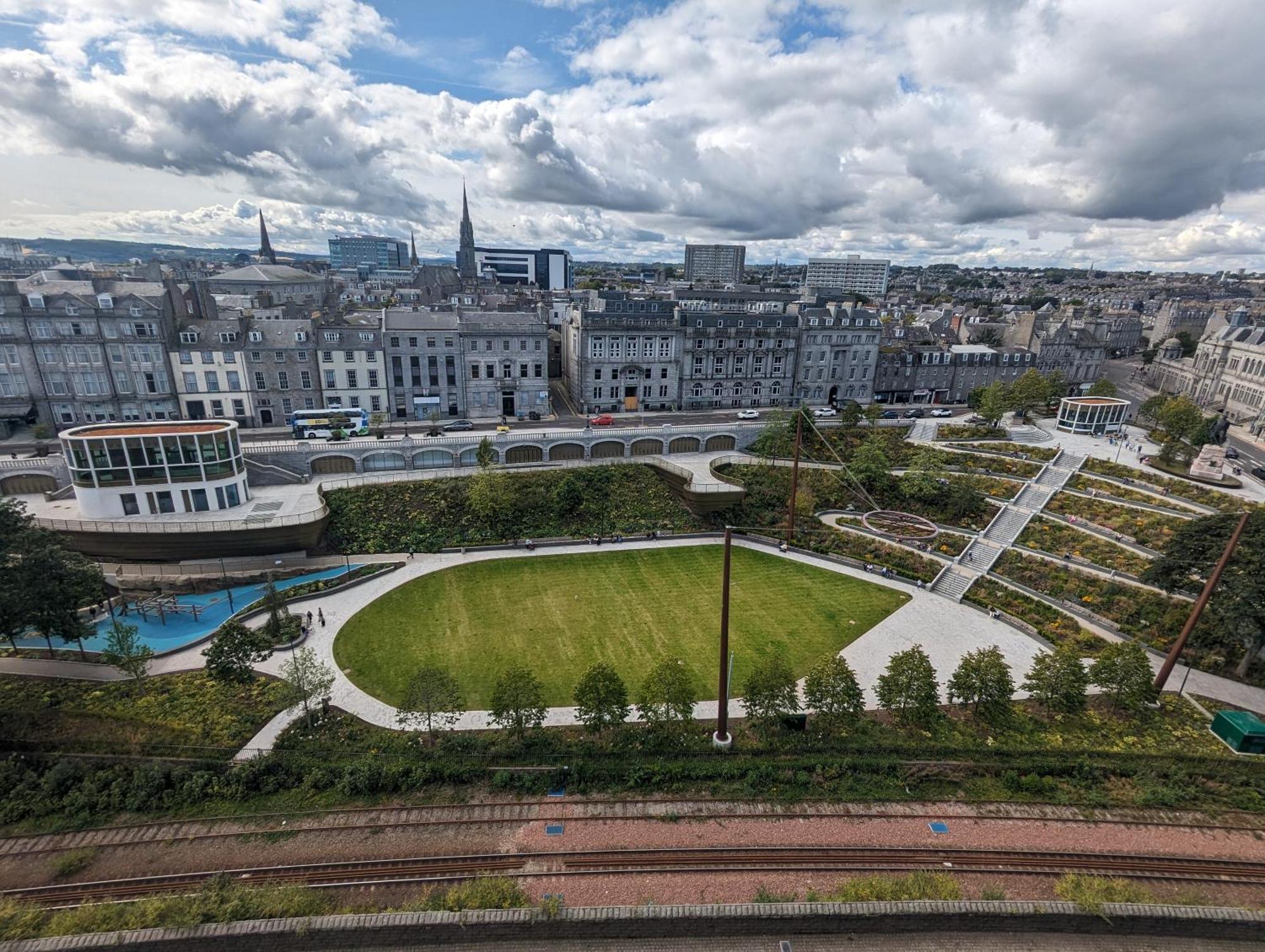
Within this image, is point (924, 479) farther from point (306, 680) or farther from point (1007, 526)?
point (306, 680)

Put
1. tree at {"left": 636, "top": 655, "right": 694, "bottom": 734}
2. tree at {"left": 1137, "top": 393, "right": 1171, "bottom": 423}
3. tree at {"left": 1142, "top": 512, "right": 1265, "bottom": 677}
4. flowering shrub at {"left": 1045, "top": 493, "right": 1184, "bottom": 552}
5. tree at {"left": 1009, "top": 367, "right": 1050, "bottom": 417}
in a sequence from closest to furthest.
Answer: tree at {"left": 636, "top": 655, "right": 694, "bottom": 734} < tree at {"left": 1142, "top": 512, "right": 1265, "bottom": 677} < flowering shrub at {"left": 1045, "top": 493, "right": 1184, "bottom": 552} < tree at {"left": 1137, "top": 393, "right": 1171, "bottom": 423} < tree at {"left": 1009, "top": 367, "right": 1050, "bottom": 417}

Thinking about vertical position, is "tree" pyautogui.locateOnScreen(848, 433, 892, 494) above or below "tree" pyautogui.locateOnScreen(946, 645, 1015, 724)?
above

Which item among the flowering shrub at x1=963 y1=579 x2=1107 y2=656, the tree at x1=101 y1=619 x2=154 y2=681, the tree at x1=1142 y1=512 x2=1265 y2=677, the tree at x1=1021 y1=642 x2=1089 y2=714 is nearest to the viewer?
the tree at x1=1021 y1=642 x2=1089 y2=714

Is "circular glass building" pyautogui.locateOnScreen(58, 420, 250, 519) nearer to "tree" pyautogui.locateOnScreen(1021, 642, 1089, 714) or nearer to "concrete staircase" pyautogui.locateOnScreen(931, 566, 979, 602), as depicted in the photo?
"concrete staircase" pyautogui.locateOnScreen(931, 566, 979, 602)

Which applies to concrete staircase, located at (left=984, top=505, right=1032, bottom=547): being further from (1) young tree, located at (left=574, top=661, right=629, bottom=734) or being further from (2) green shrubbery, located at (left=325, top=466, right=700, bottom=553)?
(1) young tree, located at (left=574, top=661, right=629, bottom=734)

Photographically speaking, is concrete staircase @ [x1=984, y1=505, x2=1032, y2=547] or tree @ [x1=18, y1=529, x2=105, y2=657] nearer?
tree @ [x1=18, y1=529, x2=105, y2=657]

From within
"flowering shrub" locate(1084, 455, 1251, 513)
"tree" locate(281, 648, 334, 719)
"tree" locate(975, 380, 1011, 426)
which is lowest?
"tree" locate(281, 648, 334, 719)

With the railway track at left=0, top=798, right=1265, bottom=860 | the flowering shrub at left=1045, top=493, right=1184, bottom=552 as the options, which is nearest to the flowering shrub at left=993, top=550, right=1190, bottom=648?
the flowering shrub at left=1045, top=493, right=1184, bottom=552
